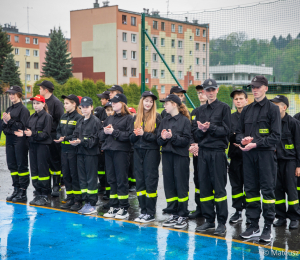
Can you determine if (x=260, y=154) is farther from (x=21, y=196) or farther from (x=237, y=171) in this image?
(x=21, y=196)

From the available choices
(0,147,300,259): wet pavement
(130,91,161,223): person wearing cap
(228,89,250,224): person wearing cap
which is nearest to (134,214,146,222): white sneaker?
(130,91,161,223): person wearing cap

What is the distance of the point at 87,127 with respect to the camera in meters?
6.93

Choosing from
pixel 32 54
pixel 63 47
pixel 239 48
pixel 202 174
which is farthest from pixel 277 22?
pixel 32 54

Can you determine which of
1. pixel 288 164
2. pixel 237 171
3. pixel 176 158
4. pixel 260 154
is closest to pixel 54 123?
pixel 176 158

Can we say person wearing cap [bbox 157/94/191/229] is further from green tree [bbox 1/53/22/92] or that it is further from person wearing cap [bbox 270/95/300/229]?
green tree [bbox 1/53/22/92]

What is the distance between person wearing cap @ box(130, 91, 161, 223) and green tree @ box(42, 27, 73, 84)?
158ft

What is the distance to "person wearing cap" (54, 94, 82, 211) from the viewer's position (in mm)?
7164

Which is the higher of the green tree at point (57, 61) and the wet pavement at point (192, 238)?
the green tree at point (57, 61)

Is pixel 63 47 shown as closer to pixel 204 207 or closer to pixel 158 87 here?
pixel 158 87

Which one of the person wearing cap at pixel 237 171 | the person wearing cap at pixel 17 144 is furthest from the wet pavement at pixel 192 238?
the person wearing cap at pixel 17 144

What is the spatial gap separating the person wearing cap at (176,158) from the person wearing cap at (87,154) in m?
1.42

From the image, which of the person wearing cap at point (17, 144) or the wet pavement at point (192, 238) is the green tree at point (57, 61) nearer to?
the person wearing cap at point (17, 144)

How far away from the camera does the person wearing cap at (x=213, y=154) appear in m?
5.68

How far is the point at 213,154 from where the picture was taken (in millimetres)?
5707
